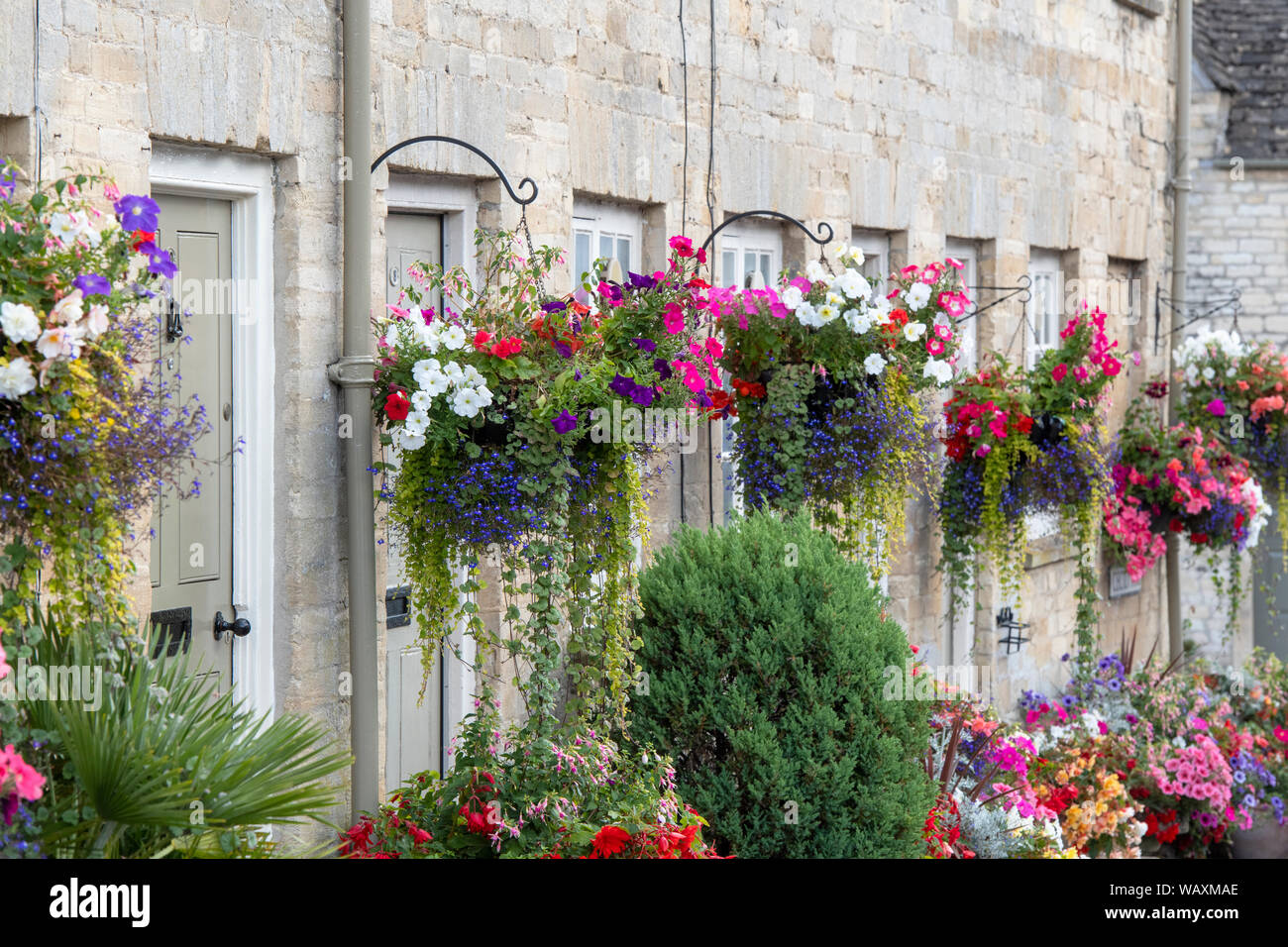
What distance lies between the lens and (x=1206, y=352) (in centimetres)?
1069

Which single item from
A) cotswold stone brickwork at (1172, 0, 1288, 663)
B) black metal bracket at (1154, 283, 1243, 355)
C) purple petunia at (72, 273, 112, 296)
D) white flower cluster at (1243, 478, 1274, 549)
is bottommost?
white flower cluster at (1243, 478, 1274, 549)

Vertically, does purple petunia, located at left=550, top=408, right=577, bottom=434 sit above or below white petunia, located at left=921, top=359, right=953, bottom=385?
below

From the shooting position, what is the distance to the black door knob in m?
5.14

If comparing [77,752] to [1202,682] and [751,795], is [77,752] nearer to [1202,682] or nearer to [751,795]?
[751,795]

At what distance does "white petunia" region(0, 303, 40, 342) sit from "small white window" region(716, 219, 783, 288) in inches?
156

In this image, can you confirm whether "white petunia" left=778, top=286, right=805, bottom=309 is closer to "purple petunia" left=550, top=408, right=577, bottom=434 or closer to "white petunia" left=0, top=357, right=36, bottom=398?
"purple petunia" left=550, top=408, right=577, bottom=434

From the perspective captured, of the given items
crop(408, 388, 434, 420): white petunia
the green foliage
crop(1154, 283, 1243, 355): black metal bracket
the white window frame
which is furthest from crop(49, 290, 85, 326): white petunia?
crop(1154, 283, 1243, 355): black metal bracket

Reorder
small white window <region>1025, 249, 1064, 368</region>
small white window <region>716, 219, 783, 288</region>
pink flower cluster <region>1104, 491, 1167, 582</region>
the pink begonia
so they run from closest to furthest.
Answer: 1. the pink begonia
2. small white window <region>716, 219, 783, 288</region>
3. pink flower cluster <region>1104, 491, 1167, 582</region>
4. small white window <region>1025, 249, 1064, 368</region>

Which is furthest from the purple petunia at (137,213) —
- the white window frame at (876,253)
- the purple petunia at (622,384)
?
the white window frame at (876,253)

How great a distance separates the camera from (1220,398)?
10516 millimetres

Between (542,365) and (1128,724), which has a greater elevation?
(542,365)

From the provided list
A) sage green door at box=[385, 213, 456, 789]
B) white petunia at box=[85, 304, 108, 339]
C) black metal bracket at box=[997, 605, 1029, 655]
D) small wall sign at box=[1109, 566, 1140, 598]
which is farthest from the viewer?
small wall sign at box=[1109, 566, 1140, 598]

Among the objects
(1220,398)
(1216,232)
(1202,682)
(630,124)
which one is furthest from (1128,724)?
(1216,232)

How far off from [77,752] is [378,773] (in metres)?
1.75
